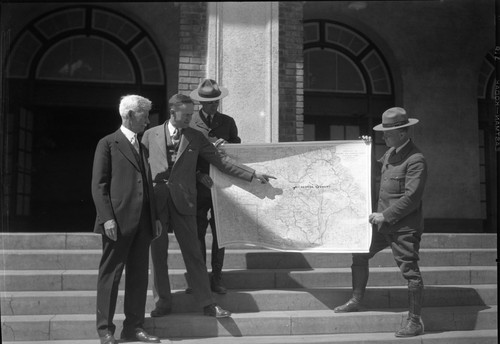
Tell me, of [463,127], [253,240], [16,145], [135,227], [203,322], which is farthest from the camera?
[463,127]

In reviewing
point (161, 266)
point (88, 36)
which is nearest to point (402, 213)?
point (161, 266)

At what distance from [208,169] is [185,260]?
1088mm

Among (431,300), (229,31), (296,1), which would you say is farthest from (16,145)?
(431,300)

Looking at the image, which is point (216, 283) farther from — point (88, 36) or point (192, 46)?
point (88, 36)

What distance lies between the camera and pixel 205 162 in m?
6.27

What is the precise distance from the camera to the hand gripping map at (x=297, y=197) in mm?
6027

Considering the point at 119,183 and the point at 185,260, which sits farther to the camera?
the point at 185,260

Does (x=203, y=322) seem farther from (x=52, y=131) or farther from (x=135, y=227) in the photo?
(x=52, y=131)

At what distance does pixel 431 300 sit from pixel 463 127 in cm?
663

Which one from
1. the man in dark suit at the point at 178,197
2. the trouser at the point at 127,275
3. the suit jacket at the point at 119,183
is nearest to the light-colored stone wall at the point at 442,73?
the man in dark suit at the point at 178,197

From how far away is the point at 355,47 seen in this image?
12.3 m

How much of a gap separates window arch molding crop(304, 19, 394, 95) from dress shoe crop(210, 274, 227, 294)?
6737 mm

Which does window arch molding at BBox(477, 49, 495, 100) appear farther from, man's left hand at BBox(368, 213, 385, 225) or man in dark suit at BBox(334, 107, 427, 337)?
man's left hand at BBox(368, 213, 385, 225)

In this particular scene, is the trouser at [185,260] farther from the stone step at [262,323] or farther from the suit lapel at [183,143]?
the suit lapel at [183,143]
